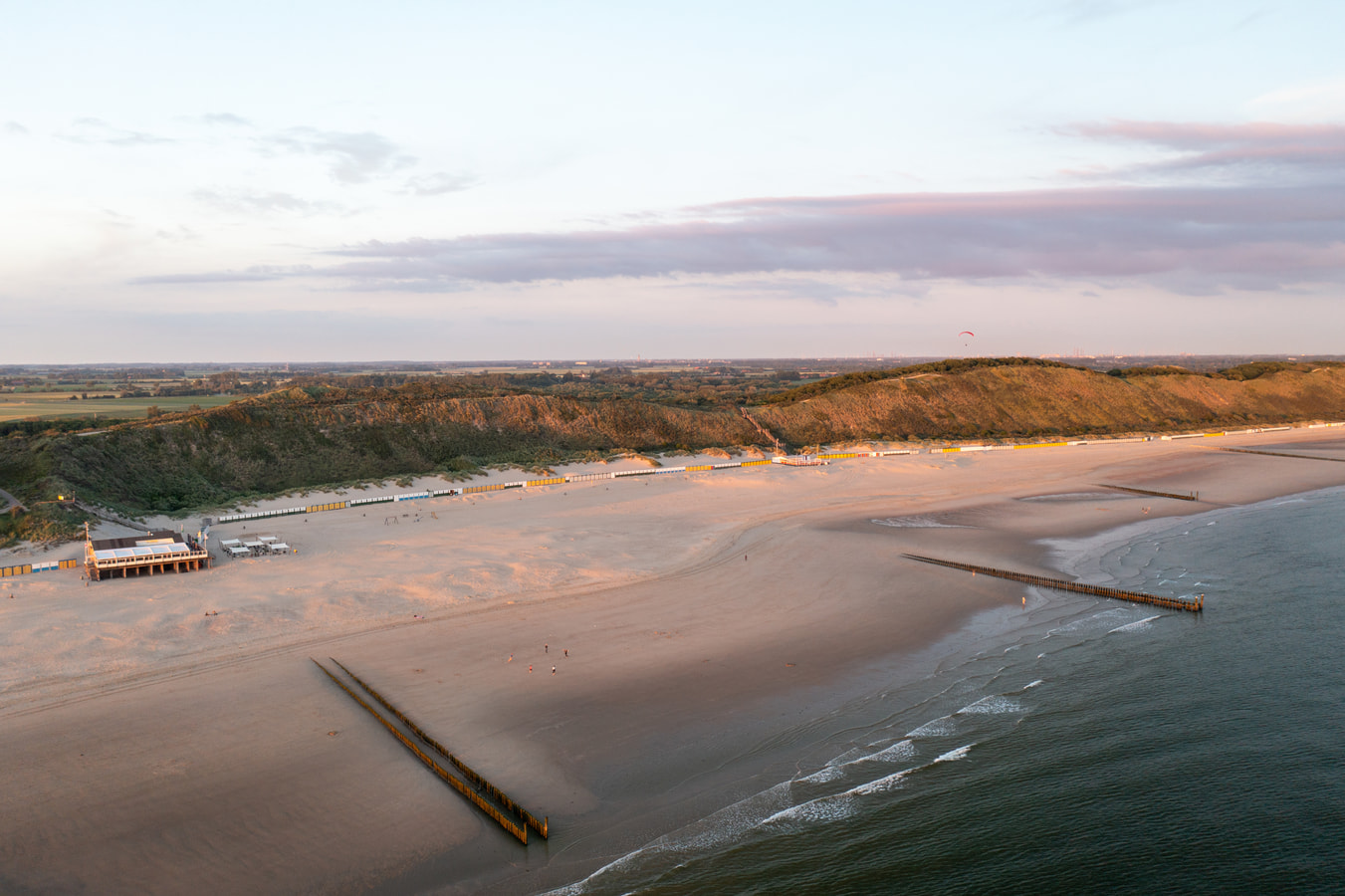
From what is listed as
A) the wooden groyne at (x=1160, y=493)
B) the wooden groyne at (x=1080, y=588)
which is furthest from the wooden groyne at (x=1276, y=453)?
the wooden groyne at (x=1080, y=588)

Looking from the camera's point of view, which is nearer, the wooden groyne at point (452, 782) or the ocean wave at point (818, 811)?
the wooden groyne at point (452, 782)

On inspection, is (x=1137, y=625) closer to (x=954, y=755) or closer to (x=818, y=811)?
(x=954, y=755)

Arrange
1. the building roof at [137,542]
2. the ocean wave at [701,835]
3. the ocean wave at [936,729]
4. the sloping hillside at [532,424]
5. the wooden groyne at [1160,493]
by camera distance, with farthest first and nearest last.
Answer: the wooden groyne at [1160,493], the sloping hillside at [532,424], the building roof at [137,542], the ocean wave at [936,729], the ocean wave at [701,835]

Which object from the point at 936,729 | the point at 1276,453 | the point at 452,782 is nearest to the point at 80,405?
the point at 452,782

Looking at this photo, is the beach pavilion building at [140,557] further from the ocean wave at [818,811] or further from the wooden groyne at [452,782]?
the ocean wave at [818,811]

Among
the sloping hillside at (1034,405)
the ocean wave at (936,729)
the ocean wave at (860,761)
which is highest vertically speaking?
the sloping hillside at (1034,405)

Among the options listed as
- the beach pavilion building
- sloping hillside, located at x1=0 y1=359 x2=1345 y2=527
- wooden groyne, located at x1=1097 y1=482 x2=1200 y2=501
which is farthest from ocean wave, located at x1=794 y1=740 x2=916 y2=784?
wooden groyne, located at x1=1097 y1=482 x2=1200 y2=501

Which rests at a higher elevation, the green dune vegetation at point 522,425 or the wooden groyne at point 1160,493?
the green dune vegetation at point 522,425

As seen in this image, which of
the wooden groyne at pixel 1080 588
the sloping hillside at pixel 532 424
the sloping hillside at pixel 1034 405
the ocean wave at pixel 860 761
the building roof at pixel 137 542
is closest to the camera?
the ocean wave at pixel 860 761
